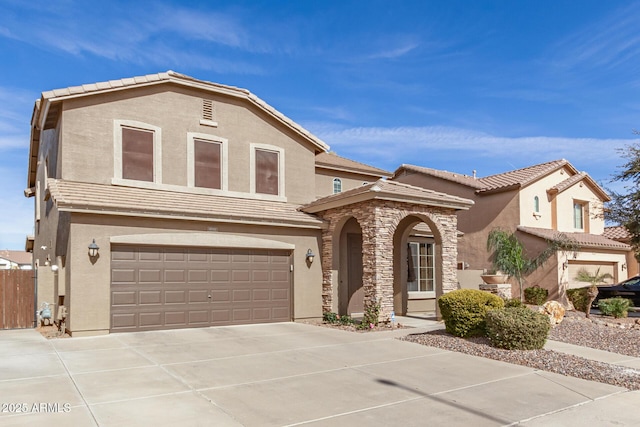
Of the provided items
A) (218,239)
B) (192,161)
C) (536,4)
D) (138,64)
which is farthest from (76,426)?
(536,4)

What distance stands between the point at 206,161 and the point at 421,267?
9.14m

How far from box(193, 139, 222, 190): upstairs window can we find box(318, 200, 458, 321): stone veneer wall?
12.0 feet

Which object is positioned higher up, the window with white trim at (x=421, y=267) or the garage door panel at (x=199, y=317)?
the window with white trim at (x=421, y=267)

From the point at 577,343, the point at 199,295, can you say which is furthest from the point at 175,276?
the point at 577,343

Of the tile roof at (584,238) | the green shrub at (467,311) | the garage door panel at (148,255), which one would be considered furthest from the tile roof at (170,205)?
the tile roof at (584,238)

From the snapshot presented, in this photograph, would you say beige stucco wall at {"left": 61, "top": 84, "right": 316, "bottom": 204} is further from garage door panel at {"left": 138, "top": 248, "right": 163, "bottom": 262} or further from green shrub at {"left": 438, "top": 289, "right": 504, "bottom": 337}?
green shrub at {"left": 438, "top": 289, "right": 504, "bottom": 337}

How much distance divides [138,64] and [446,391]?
14.1 metres

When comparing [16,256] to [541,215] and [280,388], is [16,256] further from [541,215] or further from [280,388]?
[280,388]

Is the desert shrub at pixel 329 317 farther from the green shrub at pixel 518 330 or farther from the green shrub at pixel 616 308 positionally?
the green shrub at pixel 616 308

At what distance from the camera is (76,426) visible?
5727 millimetres

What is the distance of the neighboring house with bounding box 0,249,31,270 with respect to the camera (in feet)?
212

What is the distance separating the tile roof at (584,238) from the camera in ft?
74.0

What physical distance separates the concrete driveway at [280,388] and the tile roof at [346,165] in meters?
9.92

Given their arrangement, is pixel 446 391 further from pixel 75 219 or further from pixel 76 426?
pixel 75 219
